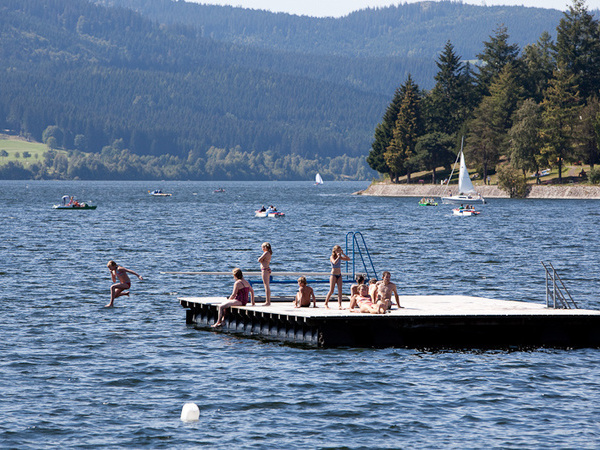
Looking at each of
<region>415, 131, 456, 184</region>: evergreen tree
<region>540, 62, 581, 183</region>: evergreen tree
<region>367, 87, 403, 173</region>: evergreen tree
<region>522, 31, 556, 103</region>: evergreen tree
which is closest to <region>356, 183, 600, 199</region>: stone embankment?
<region>540, 62, 581, 183</region>: evergreen tree

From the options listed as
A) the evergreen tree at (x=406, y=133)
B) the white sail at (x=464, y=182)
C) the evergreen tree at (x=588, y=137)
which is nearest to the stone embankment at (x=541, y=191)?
the evergreen tree at (x=406, y=133)

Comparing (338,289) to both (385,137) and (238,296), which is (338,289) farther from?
(385,137)

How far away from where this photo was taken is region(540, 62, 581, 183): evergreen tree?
522ft

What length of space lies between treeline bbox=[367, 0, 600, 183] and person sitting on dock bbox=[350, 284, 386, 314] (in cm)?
13228

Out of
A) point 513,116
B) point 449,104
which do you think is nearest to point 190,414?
point 513,116

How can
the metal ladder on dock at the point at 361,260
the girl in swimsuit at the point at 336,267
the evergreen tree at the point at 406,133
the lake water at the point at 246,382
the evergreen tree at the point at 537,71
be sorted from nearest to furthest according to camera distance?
1. the lake water at the point at 246,382
2. the girl in swimsuit at the point at 336,267
3. the metal ladder on dock at the point at 361,260
4. the evergreen tree at the point at 537,71
5. the evergreen tree at the point at 406,133

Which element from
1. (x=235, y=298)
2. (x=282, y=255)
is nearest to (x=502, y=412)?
(x=235, y=298)

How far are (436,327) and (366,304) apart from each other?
253 centimetres

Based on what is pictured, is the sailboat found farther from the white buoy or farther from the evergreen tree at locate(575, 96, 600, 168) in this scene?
the white buoy

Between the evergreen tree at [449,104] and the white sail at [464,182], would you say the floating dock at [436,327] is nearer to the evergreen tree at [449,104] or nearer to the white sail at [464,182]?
the white sail at [464,182]

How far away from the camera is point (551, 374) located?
28.1 meters

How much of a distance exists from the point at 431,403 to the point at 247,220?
333 feet

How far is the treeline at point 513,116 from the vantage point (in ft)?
530

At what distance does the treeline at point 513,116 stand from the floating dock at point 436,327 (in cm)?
13083
